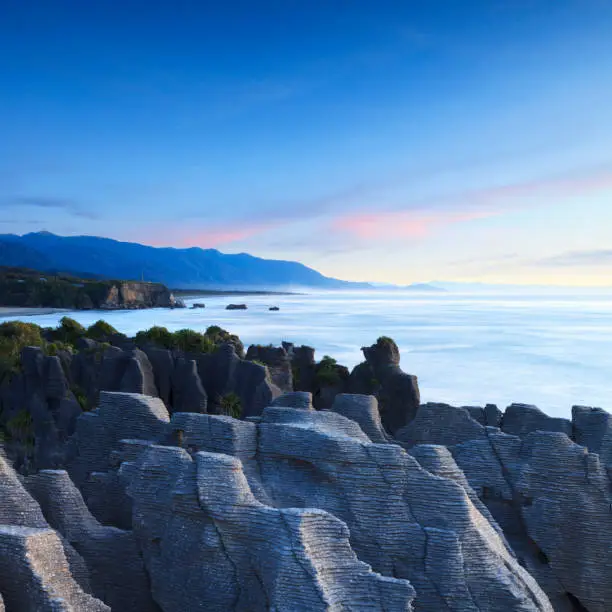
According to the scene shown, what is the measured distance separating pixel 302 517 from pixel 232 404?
2155 cm

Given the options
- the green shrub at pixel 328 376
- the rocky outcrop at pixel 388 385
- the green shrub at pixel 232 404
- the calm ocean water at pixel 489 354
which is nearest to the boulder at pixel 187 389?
the green shrub at pixel 232 404

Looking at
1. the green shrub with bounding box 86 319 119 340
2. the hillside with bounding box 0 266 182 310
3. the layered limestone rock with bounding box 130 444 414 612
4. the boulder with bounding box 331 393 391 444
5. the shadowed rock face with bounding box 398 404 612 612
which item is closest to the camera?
the layered limestone rock with bounding box 130 444 414 612

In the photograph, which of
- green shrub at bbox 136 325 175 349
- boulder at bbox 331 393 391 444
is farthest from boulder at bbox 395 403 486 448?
green shrub at bbox 136 325 175 349

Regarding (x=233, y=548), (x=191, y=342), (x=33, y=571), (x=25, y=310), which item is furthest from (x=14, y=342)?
(x=25, y=310)

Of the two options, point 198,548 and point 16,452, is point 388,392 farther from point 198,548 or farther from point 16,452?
point 198,548

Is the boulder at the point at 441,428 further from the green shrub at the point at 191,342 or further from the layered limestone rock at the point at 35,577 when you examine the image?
the green shrub at the point at 191,342

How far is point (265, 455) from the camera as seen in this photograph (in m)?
13.0

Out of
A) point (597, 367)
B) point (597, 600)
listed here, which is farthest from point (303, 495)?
point (597, 367)

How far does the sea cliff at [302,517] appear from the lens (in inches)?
396

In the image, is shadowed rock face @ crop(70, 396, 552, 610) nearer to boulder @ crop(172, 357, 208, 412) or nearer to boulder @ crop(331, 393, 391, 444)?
boulder @ crop(331, 393, 391, 444)

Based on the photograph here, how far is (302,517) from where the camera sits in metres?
10.1

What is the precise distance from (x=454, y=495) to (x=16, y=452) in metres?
23.5

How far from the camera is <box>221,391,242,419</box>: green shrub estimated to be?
31.2 metres

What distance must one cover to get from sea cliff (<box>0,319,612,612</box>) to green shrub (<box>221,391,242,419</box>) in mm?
13685
